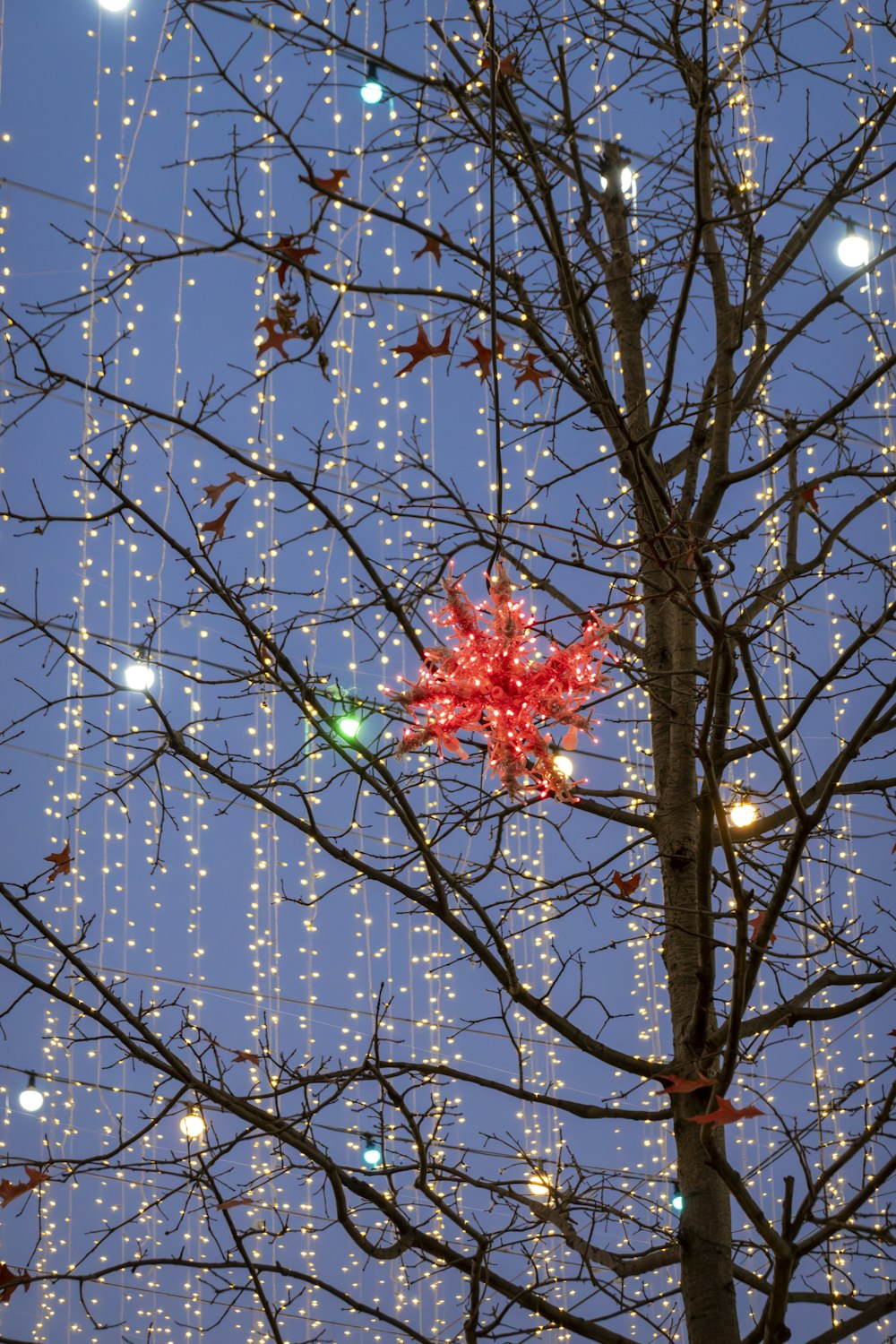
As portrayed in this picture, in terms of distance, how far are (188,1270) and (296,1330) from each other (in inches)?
30.4

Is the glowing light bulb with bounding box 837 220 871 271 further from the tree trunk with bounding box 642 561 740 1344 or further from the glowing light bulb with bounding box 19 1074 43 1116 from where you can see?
the glowing light bulb with bounding box 19 1074 43 1116

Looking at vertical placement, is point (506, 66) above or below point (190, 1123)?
above

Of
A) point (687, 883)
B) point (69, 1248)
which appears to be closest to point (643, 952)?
point (69, 1248)

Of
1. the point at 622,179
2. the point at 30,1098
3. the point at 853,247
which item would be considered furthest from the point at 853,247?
the point at 30,1098

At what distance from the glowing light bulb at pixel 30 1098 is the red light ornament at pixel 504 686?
3.82 m

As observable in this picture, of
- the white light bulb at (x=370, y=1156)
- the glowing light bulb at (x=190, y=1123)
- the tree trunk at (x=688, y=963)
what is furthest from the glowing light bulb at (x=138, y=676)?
the tree trunk at (x=688, y=963)

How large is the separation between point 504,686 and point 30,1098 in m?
3.97

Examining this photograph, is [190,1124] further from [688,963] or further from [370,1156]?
[370,1156]

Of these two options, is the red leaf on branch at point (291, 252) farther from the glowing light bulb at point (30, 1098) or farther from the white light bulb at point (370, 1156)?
the white light bulb at point (370, 1156)

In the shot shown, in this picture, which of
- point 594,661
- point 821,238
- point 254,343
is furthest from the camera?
point 821,238

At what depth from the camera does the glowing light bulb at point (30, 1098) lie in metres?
5.13

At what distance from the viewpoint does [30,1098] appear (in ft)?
16.9

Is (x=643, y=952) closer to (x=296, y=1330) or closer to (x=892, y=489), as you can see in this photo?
(x=296, y=1330)

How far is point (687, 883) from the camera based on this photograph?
234 centimetres
